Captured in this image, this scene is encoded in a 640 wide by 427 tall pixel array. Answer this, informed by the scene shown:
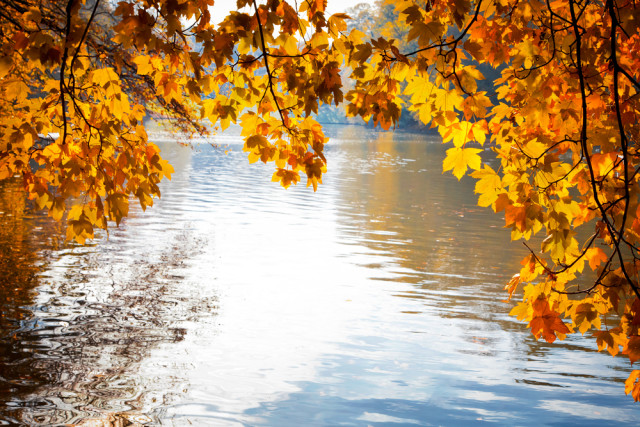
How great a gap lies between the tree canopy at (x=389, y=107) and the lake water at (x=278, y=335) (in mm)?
2925

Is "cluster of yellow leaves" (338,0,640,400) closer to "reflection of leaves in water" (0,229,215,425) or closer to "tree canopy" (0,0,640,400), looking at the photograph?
"tree canopy" (0,0,640,400)

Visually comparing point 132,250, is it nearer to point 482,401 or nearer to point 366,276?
point 366,276

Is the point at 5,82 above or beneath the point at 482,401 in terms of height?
above

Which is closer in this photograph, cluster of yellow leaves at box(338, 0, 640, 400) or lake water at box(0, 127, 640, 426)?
cluster of yellow leaves at box(338, 0, 640, 400)

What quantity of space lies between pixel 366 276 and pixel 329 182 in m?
16.1

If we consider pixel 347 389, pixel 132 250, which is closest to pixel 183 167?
pixel 132 250

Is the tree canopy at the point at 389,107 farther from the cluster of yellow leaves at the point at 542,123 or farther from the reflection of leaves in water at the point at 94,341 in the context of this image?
the reflection of leaves in water at the point at 94,341

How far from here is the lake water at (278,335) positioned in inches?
248

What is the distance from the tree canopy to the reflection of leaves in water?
2.87 metres

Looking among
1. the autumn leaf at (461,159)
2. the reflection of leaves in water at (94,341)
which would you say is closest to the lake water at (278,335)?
the reflection of leaves in water at (94,341)

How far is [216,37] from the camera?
338 centimetres

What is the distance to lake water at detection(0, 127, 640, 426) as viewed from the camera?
6297 mm

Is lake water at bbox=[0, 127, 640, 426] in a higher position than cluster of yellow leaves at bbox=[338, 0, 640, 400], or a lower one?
lower

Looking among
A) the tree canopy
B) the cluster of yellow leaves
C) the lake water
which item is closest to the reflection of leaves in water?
the lake water
